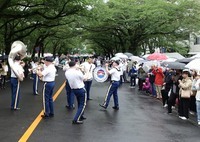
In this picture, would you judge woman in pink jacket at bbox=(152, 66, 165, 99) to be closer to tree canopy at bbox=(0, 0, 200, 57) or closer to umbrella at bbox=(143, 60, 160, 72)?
umbrella at bbox=(143, 60, 160, 72)

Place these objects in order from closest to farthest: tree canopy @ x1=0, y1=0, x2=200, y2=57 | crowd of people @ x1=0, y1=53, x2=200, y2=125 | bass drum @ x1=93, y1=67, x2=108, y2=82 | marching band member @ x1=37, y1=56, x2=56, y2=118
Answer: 1. crowd of people @ x1=0, y1=53, x2=200, y2=125
2. marching band member @ x1=37, y1=56, x2=56, y2=118
3. bass drum @ x1=93, y1=67, x2=108, y2=82
4. tree canopy @ x1=0, y1=0, x2=200, y2=57

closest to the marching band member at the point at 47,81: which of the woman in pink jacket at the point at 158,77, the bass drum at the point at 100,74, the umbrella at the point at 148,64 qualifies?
the bass drum at the point at 100,74

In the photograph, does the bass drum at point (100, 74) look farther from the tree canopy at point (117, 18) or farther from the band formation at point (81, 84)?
the tree canopy at point (117, 18)

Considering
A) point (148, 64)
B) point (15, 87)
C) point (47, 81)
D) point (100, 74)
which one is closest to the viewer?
point (47, 81)

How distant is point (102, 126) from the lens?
28.1ft

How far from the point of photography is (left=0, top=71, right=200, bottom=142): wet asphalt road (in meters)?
7.38

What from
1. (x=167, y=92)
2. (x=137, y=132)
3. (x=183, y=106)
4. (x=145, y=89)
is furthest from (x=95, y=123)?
(x=145, y=89)

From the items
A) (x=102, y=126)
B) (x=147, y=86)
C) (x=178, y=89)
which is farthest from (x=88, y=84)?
(x=147, y=86)

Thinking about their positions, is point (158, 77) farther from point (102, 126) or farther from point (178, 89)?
point (102, 126)

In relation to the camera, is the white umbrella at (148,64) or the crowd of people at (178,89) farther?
the white umbrella at (148,64)

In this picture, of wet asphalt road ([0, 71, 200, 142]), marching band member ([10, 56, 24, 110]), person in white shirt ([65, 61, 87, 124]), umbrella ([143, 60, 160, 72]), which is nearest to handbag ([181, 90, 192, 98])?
wet asphalt road ([0, 71, 200, 142])

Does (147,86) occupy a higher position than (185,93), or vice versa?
(185,93)

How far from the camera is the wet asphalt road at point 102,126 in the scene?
7.38 m

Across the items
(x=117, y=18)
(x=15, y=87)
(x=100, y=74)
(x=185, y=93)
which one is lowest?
(x=185, y=93)
